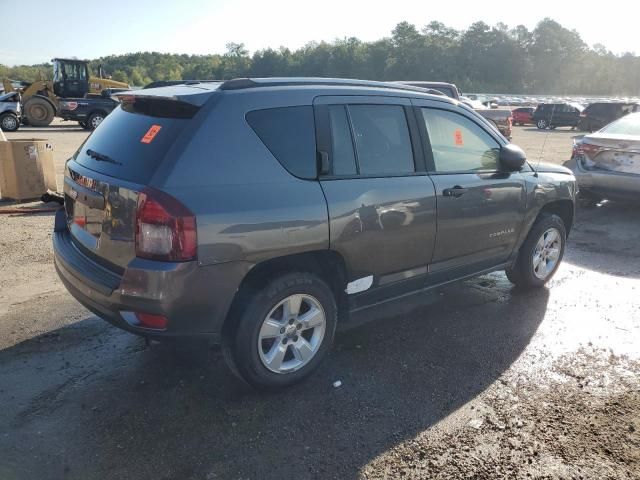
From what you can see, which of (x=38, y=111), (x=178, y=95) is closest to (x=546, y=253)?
(x=178, y=95)

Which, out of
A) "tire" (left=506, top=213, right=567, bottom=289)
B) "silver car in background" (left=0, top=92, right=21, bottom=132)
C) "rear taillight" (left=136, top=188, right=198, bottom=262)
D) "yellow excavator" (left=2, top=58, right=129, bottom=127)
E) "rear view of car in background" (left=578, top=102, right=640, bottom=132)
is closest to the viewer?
"rear taillight" (left=136, top=188, right=198, bottom=262)

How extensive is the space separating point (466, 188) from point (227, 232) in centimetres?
210

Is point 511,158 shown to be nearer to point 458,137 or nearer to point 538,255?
point 458,137

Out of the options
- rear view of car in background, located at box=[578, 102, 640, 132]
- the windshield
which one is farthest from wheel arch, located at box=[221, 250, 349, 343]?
rear view of car in background, located at box=[578, 102, 640, 132]

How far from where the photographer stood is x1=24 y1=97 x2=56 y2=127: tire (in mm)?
22750

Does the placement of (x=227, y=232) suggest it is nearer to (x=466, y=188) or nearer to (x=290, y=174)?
(x=290, y=174)

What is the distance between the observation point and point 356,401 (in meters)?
3.26

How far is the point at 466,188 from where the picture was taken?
4.11 metres

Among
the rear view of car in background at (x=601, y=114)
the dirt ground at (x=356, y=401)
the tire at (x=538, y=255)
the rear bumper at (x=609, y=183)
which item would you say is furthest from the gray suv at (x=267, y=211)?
the rear view of car in background at (x=601, y=114)

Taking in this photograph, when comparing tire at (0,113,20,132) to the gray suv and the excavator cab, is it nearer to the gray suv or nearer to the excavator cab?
the excavator cab

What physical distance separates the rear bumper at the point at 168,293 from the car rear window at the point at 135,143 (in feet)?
1.67

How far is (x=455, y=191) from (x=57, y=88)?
82.9ft

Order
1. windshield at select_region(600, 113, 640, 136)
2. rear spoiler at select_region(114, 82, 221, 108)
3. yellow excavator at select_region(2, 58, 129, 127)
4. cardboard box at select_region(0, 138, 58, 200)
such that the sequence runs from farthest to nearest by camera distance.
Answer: yellow excavator at select_region(2, 58, 129, 127), windshield at select_region(600, 113, 640, 136), cardboard box at select_region(0, 138, 58, 200), rear spoiler at select_region(114, 82, 221, 108)

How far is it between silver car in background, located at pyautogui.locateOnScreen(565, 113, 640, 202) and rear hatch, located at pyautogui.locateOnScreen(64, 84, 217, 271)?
6.78m
